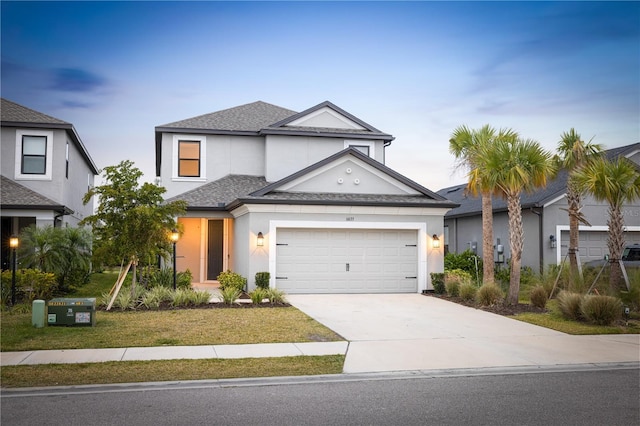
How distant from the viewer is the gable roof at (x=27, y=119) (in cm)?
2105

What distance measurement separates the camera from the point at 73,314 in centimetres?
1241

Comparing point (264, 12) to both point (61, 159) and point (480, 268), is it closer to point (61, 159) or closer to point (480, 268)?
point (61, 159)

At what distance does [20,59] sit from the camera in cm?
1630

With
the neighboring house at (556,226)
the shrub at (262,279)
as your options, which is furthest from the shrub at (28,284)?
the neighboring house at (556,226)

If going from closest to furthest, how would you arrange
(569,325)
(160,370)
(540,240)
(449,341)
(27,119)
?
1. (160,370)
2. (449,341)
3. (569,325)
4. (27,119)
5. (540,240)

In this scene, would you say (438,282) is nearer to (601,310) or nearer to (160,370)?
(601,310)

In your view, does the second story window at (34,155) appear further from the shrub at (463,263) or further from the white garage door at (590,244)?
the white garage door at (590,244)

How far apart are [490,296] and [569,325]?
10.8ft

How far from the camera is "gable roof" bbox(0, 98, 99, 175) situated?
21.0m

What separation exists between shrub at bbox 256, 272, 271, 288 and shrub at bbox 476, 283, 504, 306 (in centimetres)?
701

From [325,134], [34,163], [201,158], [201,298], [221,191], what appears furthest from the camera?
[325,134]

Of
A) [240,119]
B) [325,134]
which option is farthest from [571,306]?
[240,119]

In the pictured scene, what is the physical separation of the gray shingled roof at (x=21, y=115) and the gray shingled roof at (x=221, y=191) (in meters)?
5.65

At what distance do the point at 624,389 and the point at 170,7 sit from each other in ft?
48.7
